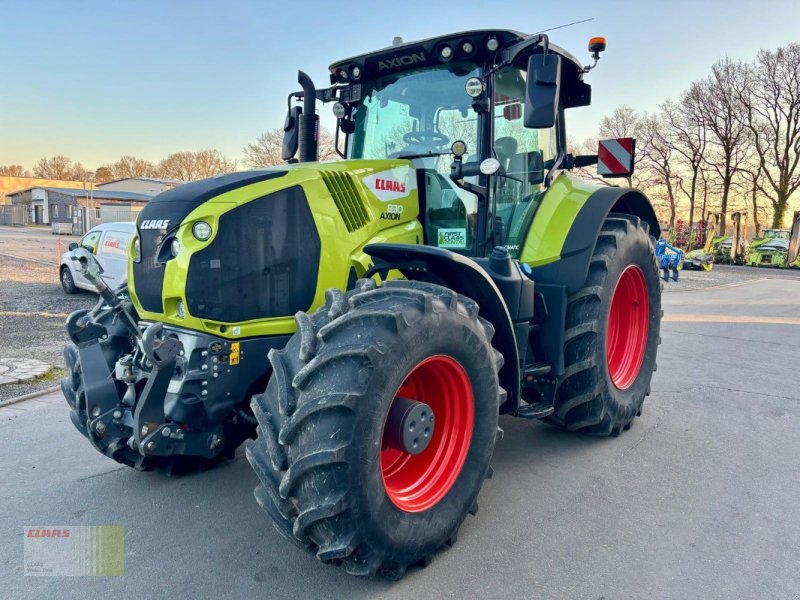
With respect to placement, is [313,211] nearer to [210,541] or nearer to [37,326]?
[210,541]

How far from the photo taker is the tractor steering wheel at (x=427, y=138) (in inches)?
147

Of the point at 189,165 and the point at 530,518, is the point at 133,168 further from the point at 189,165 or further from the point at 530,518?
the point at 530,518

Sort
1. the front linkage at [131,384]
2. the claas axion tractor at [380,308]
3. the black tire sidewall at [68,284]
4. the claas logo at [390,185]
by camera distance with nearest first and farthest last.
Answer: the claas axion tractor at [380,308], the front linkage at [131,384], the claas logo at [390,185], the black tire sidewall at [68,284]

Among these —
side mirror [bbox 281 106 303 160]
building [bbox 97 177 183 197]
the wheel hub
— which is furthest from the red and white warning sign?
building [bbox 97 177 183 197]

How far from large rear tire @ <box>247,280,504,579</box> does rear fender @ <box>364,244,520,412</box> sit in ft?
0.68

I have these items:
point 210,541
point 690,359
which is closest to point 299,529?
point 210,541

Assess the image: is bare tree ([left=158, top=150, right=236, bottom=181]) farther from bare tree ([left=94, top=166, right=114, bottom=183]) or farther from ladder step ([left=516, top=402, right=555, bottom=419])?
ladder step ([left=516, top=402, right=555, bottom=419])

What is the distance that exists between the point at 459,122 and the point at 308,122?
118 cm

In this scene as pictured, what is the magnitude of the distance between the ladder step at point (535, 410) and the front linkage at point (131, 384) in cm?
160

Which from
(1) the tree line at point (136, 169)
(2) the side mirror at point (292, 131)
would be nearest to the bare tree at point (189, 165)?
(1) the tree line at point (136, 169)

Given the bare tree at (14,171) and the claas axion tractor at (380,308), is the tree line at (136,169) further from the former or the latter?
the claas axion tractor at (380,308)

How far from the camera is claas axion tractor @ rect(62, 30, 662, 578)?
236 cm

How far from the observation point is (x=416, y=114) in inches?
150

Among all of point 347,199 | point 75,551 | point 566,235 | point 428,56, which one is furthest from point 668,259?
point 75,551
